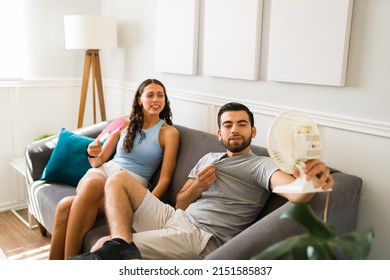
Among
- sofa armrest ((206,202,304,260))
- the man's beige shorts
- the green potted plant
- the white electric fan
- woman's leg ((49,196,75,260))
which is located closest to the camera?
the green potted plant

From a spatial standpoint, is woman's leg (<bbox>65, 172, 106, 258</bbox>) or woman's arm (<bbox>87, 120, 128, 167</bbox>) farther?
woman's arm (<bbox>87, 120, 128, 167</bbox>)

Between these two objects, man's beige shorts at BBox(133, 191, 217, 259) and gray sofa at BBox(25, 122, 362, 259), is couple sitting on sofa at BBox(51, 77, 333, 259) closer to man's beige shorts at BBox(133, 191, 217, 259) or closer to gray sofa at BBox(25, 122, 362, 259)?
man's beige shorts at BBox(133, 191, 217, 259)

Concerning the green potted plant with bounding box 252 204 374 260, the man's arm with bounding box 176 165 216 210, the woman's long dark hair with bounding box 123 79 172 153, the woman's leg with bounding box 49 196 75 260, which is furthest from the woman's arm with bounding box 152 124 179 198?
the green potted plant with bounding box 252 204 374 260

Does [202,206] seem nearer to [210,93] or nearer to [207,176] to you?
[207,176]

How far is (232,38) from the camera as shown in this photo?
2.33 metres

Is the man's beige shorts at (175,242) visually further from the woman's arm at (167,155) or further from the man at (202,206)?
the woman's arm at (167,155)

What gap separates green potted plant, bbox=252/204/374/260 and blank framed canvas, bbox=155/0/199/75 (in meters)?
1.89

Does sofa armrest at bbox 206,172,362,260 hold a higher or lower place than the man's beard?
lower

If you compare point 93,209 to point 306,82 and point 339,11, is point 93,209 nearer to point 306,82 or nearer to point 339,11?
point 306,82

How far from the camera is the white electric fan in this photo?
1.22 metres

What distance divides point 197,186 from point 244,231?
526 millimetres

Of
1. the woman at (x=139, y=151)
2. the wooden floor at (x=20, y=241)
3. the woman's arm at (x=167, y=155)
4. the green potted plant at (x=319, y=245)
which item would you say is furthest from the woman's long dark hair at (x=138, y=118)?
the green potted plant at (x=319, y=245)

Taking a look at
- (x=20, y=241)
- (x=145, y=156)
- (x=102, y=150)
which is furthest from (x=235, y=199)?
(x=20, y=241)

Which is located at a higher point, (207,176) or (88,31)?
(88,31)
